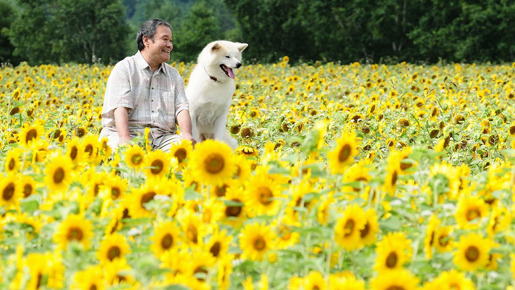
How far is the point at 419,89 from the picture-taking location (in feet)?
31.6

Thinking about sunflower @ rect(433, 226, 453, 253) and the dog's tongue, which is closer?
sunflower @ rect(433, 226, 453, 253)

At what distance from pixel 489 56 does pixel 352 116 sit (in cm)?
2272

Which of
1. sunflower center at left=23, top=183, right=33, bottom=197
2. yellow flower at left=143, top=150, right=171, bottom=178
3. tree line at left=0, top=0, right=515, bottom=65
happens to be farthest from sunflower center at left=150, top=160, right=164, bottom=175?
tree line at left=0, top=0, right=515, bottom=65

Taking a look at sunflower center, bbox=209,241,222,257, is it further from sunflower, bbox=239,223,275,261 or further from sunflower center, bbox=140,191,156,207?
sunflower center, bbox=140,191,156,207

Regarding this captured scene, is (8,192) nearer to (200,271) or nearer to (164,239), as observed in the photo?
(164,239)

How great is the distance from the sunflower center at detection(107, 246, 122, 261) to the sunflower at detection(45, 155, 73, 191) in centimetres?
59

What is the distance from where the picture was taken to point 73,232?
1.99m

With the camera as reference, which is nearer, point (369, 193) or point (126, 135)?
point (369, 193)

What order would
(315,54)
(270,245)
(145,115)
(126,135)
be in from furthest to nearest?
(315,54) < (145,115) < (126,135) < (270,245)

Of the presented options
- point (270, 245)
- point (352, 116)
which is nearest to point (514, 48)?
point (352, 116)

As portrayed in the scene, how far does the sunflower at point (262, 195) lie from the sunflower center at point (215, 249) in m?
0.28

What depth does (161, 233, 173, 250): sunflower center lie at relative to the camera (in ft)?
6.61

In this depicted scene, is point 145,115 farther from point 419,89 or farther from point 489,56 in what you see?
→ point 489,56

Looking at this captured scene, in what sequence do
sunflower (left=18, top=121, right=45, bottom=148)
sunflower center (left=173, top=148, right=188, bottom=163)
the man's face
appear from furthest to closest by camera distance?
1. the man's face
2. sunflower (left=18, top=121, right=45, bottom=148)
3. sunflower center (left=173, top=148, right=188, bottom=163)
